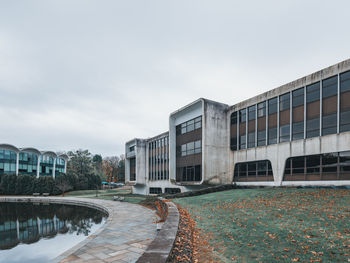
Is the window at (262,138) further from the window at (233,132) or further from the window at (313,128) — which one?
the window at (313,128)

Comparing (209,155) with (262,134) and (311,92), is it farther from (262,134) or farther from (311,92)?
(311,92)

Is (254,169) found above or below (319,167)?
below

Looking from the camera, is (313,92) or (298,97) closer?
(313,92)

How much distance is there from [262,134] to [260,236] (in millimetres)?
17290

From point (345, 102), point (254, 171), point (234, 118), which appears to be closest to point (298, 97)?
point (345, 102)

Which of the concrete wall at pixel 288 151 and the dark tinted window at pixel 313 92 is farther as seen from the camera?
the dark tinted window at pixel 313 92

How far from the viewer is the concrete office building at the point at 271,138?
688 inches

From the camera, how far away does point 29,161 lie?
188ft

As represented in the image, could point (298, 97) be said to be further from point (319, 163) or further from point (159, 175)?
point (159, 175)

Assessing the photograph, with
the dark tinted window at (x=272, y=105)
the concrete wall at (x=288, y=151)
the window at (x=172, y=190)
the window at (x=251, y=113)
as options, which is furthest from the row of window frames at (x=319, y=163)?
the window at (x=172, y=190)

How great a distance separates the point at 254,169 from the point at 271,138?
389cm

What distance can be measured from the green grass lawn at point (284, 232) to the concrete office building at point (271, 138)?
5.87 meters

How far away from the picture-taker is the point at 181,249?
6238 millimetres

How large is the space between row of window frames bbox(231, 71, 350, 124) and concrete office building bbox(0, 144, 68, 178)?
179ft
